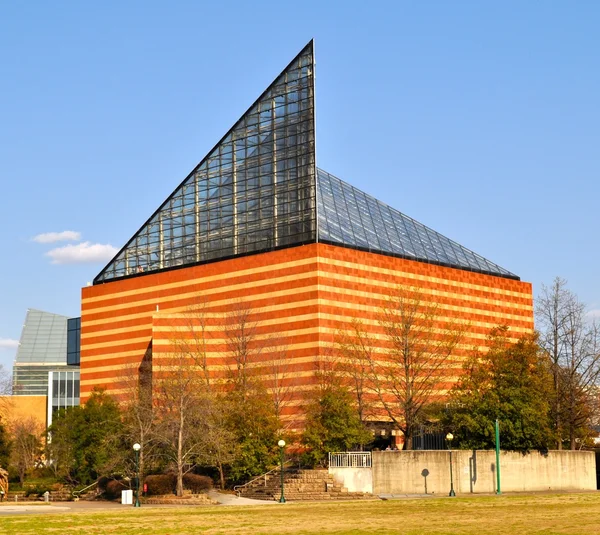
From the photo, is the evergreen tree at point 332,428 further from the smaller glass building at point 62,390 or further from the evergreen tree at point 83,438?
the smaller glass building at point 62,390

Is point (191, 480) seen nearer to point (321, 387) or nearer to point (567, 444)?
point (321, 387)

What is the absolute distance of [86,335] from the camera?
10881 cm

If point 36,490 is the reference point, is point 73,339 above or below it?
above

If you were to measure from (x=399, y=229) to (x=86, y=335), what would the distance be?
35642 mm

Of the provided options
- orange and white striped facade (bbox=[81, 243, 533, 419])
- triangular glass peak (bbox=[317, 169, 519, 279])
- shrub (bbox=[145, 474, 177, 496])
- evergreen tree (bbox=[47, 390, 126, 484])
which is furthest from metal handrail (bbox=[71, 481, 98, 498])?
triangular glass peak (bbox=[317, 169, 519, 279])

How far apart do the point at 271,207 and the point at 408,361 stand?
23.6 m

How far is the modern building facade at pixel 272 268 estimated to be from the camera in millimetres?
90500

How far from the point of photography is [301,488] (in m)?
70.1

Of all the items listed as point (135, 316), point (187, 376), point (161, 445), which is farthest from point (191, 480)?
point (135, 316)

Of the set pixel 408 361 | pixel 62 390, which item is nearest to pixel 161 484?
pixel 408 361

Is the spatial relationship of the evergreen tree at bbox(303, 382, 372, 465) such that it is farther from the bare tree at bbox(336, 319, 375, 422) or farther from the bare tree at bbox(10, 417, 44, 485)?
the bare tree at bbox(10, 417, 44, 485)

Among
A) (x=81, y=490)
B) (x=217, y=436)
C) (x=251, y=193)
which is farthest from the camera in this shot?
(x=251, y=193)

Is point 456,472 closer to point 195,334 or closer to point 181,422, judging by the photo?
point 181,422

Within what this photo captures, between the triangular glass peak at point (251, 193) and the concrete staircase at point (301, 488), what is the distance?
25.8 metres
